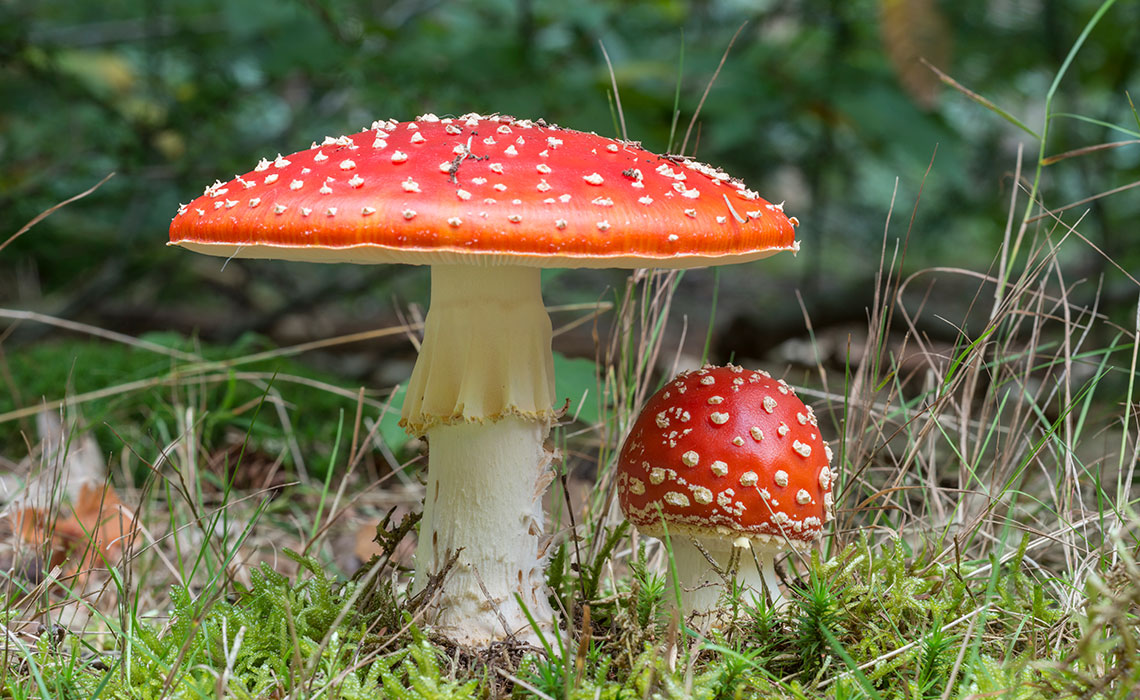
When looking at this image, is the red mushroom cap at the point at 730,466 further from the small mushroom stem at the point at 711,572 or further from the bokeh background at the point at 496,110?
the bokeh background at the point at 496,110

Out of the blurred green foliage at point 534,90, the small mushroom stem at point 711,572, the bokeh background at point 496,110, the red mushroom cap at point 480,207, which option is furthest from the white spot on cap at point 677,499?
the blurred green foliage at point 534,90

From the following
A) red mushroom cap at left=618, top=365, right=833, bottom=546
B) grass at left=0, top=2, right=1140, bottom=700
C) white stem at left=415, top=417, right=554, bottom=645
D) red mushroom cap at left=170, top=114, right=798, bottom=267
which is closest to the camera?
red mushroom cap at left=170, top=114, right=798, bottom=267

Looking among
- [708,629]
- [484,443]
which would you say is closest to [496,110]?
[484,443]

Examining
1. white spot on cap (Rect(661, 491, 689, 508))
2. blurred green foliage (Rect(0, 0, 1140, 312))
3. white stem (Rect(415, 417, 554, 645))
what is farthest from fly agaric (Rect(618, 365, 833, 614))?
blurred green foliage (Rect(0, 0, 1140, 312))

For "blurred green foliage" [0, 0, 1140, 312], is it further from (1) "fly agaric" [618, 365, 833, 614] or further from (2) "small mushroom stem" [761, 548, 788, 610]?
(2) "small mushroom stem" [761, 548, 788, 610]

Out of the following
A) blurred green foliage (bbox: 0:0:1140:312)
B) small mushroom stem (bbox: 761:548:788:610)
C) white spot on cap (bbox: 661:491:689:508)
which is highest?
blurred green foliage (bbox: 0:0:1140:312)

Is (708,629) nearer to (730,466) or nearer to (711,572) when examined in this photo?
(711,572)

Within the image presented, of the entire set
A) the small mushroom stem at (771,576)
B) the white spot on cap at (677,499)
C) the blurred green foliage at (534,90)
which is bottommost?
the small mushroom stem at (771,576)
